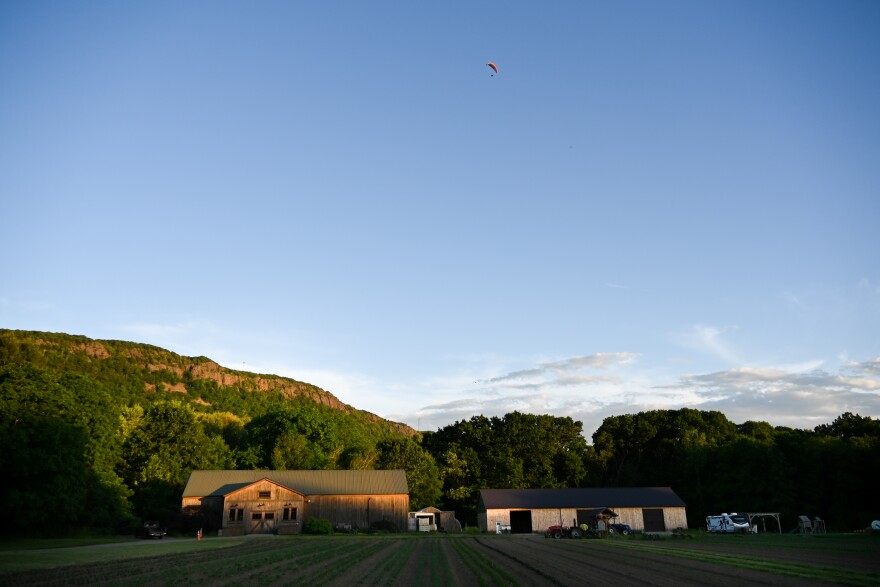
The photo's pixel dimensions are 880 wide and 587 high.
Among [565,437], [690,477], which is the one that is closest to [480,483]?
[565,437]

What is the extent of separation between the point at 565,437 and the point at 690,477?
18.3 meters

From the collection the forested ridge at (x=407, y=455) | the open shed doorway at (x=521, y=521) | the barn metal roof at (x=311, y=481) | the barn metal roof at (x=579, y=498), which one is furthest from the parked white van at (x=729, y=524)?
the barn metal roof at (x=311, y=481)

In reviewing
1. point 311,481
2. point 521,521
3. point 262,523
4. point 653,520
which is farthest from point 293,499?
point 653,520

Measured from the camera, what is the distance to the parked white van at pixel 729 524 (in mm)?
59381

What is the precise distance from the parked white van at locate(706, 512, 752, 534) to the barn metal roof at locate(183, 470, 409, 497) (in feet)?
101

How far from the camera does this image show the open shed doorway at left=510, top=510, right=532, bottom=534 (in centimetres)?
6706

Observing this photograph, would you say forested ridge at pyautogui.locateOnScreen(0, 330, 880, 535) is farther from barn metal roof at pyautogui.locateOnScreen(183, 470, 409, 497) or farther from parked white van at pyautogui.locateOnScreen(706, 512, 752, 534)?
parked white van at pyautogui.locateOnScreen(706, 512, 752, 534)

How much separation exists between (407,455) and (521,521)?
18.9 metres

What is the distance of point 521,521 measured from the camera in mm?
67750

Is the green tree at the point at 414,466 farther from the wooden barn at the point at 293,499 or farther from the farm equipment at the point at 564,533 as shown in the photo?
the farm equipment at the point at 564,533

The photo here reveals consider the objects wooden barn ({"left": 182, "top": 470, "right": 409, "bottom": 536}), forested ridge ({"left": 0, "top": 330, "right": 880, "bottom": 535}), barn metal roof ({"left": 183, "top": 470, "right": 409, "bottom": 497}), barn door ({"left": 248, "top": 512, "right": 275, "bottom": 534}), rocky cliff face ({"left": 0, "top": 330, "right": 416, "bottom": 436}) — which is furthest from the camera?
rocky cliff face ({"left": 0, "top": 330, "right": 416, "bottom": 436})

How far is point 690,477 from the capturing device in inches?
3184

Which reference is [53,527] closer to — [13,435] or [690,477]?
[13,435]

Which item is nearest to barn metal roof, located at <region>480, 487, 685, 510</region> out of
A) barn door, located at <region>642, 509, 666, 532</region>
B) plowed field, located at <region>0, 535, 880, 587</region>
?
barn door, located at <region>642, 509, 666, 532</region>
